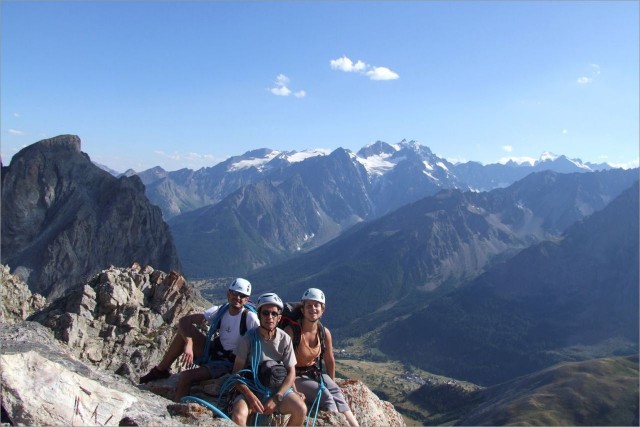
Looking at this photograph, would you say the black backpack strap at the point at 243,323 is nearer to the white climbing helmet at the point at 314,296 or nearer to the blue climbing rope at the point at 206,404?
the white climbing helmet at the point at 314,296

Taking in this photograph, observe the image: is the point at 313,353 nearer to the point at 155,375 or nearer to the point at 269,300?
the point at 269,300

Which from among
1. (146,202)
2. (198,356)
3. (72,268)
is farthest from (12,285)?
(146,202)

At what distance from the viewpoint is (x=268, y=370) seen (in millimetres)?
12906

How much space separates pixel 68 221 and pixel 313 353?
172020mm

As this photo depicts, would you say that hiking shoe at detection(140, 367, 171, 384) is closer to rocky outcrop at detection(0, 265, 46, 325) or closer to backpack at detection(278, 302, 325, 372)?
backpack at detection(278, 302, 325, 372)

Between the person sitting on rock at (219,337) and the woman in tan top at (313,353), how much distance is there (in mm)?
1640

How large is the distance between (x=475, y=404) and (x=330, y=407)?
190236 millimetres

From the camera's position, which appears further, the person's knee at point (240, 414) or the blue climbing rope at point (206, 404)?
the person's knee at point (240, 414)

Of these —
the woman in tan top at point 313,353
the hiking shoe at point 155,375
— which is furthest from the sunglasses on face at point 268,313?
the hiking shoe at point 155,375

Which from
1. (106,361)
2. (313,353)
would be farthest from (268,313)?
(106,361)

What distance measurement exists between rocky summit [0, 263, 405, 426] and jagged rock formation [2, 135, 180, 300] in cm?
11705

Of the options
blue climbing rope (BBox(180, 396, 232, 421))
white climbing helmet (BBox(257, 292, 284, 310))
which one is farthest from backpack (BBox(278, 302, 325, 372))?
blue climbing rope (BBox(180, 396, 232, 421))

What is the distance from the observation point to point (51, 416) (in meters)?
9.61

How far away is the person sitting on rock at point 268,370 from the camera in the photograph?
41.8 ft
